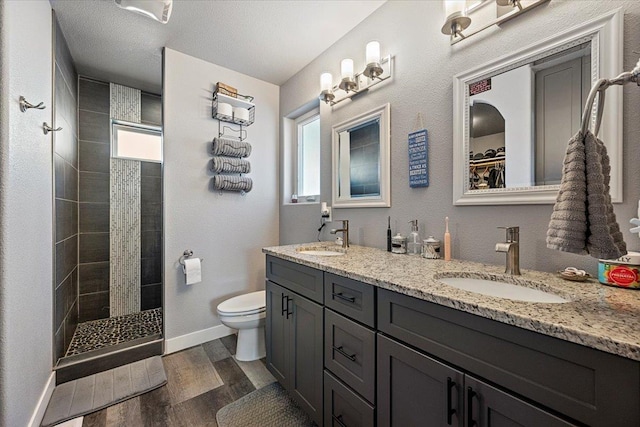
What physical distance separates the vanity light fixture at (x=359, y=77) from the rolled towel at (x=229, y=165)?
981 millimetres

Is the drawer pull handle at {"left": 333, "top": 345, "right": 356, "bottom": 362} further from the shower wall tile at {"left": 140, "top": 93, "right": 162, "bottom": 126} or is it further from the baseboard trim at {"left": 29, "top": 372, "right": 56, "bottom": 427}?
the shower wall tile at {"left": 140, "top": 93, "right": 162, "bottom": 126}

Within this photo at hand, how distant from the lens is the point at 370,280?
3.44 ft

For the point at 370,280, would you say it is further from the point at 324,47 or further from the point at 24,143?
the point at 324,47

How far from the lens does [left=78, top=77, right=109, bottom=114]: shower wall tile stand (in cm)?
261

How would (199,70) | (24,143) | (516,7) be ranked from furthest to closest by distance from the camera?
(199,70) < (24,143) < (516,7)

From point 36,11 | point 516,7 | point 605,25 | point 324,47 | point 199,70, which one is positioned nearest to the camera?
point 605,25

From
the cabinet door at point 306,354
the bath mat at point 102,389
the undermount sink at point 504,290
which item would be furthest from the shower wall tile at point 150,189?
the undermount sink at point 504,290

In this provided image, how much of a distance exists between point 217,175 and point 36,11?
54.0 inches

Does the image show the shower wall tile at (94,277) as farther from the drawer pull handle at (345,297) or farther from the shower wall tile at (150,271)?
the drawer pull handle at (345,297)

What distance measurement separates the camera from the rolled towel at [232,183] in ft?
7.80

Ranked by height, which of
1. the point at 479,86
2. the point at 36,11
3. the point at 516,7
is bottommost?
the point at 479,86

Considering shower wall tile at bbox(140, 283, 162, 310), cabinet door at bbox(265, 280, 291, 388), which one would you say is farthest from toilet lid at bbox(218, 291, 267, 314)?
shower wall tile at bbox(140, 283, 162, 310)

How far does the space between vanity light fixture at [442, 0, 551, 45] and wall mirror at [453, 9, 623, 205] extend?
174mm

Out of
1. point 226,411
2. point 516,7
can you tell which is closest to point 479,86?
point 516,7
